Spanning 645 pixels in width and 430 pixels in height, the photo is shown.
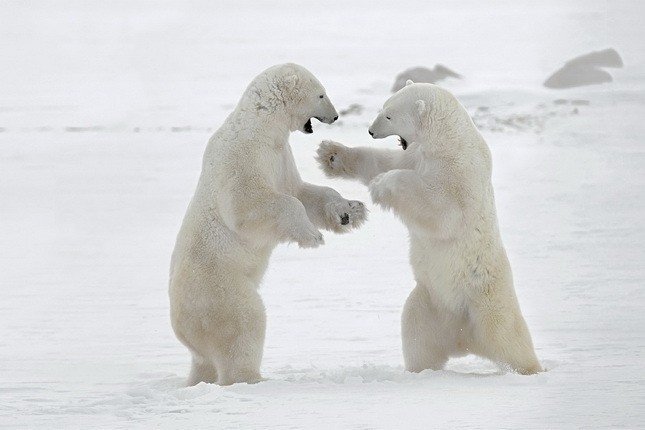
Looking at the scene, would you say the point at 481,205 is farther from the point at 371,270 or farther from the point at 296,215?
the point at 371,270

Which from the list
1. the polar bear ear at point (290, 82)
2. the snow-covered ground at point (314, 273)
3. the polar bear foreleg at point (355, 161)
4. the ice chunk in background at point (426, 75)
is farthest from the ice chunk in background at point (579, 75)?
the polar bear ear at point (290, 82)

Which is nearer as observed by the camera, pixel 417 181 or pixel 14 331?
pixel 417 181

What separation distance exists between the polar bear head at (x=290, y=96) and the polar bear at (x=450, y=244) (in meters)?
0.42

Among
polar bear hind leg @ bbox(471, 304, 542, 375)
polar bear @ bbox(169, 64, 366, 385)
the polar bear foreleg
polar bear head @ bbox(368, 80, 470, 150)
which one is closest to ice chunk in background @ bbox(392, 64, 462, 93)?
the polar bear foreleg

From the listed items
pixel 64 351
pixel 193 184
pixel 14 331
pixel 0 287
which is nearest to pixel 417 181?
pixel 64 351

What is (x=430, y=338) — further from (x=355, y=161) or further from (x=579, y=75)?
(x=579, y=75)

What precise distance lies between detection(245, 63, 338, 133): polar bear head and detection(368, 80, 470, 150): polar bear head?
300 mm

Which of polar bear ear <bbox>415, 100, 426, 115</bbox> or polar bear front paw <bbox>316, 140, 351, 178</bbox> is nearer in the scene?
polar bear ear <bbox>415, 100, 426, 115</bbox>

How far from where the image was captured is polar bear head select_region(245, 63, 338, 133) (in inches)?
203

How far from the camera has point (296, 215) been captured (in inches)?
192

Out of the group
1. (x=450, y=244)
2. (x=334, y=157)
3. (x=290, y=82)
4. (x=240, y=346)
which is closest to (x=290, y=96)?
(x=290, y=82)

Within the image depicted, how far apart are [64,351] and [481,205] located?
2360 mm

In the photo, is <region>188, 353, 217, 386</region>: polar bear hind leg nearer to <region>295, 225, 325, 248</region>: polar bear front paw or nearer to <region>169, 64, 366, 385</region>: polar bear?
<region>169, 64, 366, 385</region>: polar bear

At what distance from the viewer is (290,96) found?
5211 mm
